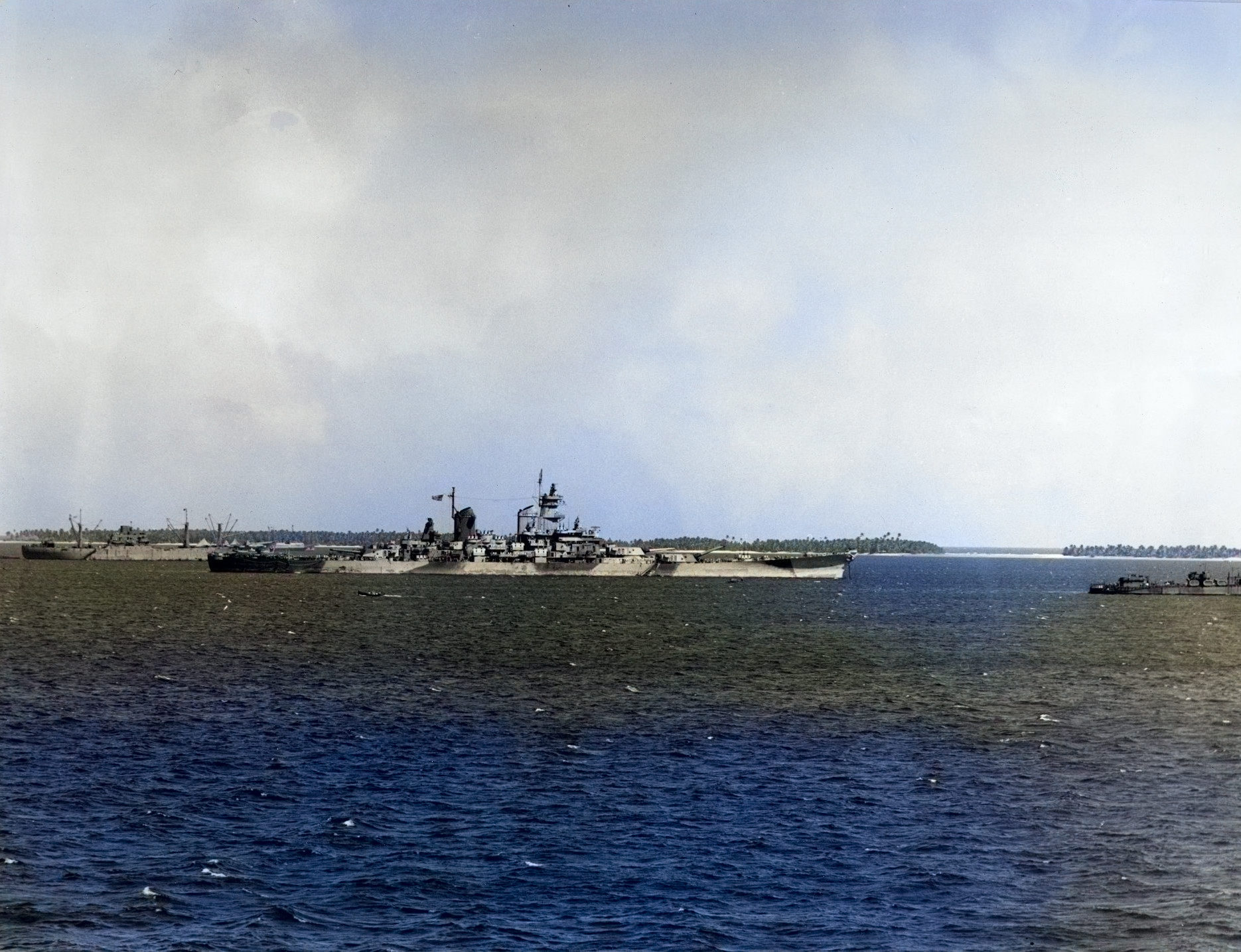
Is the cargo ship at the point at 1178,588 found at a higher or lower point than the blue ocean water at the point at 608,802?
lower

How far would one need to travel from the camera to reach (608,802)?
36.2 m

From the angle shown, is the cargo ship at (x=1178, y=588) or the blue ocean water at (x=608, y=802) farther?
the cargo ship at (x=1178, y=588)

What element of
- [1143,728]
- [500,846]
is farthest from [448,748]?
[1143,728]

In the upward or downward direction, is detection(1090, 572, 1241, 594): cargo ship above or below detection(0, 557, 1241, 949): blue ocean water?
below

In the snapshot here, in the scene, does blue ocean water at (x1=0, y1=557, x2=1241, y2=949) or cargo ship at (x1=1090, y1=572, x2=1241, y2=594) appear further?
cargo ship at (x1=1090, y1=572, x2=1241, y2=594)

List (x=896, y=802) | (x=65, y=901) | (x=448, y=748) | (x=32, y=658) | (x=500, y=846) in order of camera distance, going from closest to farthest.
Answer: (x=65, y=901) → (x=500, y=846) → (x=896, y=802) → (x=448, y=748) → (x=32, y=658)

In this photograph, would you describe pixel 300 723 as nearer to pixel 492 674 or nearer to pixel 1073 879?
pixel 492 674

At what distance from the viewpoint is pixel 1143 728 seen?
169ft

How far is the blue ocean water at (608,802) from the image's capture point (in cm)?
2634

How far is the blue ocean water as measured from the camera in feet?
86.4

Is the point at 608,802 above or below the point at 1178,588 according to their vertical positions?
above

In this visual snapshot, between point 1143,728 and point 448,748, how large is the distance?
30165 mm

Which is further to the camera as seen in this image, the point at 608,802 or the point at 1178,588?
the point at 1178,588

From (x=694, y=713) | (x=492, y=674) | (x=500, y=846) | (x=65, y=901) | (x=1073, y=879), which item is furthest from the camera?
(x=492, y=674)
